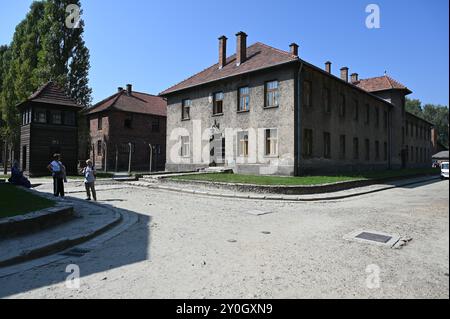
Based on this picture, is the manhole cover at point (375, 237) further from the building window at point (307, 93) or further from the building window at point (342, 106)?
the building window at point (342, 106)

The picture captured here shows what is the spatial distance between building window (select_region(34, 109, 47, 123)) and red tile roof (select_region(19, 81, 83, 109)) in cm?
91

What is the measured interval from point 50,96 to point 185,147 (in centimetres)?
1320

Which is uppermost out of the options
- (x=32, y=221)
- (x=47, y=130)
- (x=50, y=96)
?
(x=50, y=96)

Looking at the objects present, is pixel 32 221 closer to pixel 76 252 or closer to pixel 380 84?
pixel 76 252

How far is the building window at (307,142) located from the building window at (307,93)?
1878 mm

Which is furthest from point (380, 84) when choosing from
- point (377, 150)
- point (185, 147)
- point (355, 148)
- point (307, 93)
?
point (185, 147)

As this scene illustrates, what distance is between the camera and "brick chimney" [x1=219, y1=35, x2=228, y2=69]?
25.1m

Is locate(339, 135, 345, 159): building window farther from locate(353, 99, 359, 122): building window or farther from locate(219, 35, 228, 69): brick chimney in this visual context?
locate(219, 35, 228, 69): brick chimney

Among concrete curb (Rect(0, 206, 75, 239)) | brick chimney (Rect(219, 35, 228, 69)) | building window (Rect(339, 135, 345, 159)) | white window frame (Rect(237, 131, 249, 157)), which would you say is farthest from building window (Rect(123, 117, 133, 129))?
concrete curb (Rect(0, 206, 75, 239))

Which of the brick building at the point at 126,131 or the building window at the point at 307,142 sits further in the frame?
the brick building at the point at 126,131

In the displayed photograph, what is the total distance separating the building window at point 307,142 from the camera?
1992 centimetres

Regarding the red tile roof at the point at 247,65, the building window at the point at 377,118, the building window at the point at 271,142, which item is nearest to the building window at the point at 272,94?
the red tile roof at the point at 247,65

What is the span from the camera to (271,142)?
799 inches
